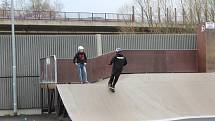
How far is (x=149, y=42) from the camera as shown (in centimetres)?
2927

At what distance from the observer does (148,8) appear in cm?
5544

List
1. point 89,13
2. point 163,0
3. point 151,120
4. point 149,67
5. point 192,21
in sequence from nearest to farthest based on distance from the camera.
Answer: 1. point 151,120
2. point 149,67
3. point 192,21
4. point 163,0
5. point 89,13

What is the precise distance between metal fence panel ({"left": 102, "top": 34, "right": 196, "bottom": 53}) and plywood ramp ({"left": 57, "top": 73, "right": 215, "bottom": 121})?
5729mm

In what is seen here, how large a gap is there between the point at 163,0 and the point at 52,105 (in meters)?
30.5

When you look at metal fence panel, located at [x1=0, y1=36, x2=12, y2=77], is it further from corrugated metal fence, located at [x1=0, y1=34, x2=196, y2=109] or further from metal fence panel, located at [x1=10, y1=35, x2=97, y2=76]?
metal fence panel, located at [x1=10, y1=35, x2=97, y2=76]

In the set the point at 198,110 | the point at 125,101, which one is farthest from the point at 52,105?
the point at 198,110

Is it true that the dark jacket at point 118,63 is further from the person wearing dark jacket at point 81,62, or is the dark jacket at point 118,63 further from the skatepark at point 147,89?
the person wearing dark jacket at point 81,62

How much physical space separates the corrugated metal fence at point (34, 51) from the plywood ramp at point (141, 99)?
5800 mm

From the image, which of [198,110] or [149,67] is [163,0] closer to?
[149,67]

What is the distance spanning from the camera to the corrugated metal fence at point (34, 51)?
27.5 meters

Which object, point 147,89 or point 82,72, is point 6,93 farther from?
point 147,89

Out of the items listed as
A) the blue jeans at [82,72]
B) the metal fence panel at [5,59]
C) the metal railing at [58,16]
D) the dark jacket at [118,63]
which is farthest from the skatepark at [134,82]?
the metal railing at [58,16]

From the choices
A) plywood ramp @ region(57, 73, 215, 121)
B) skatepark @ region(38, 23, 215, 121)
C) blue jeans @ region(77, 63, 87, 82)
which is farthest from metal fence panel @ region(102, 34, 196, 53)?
blue jeans @ region(77, 63, 87, 82)

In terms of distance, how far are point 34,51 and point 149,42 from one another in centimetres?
674
